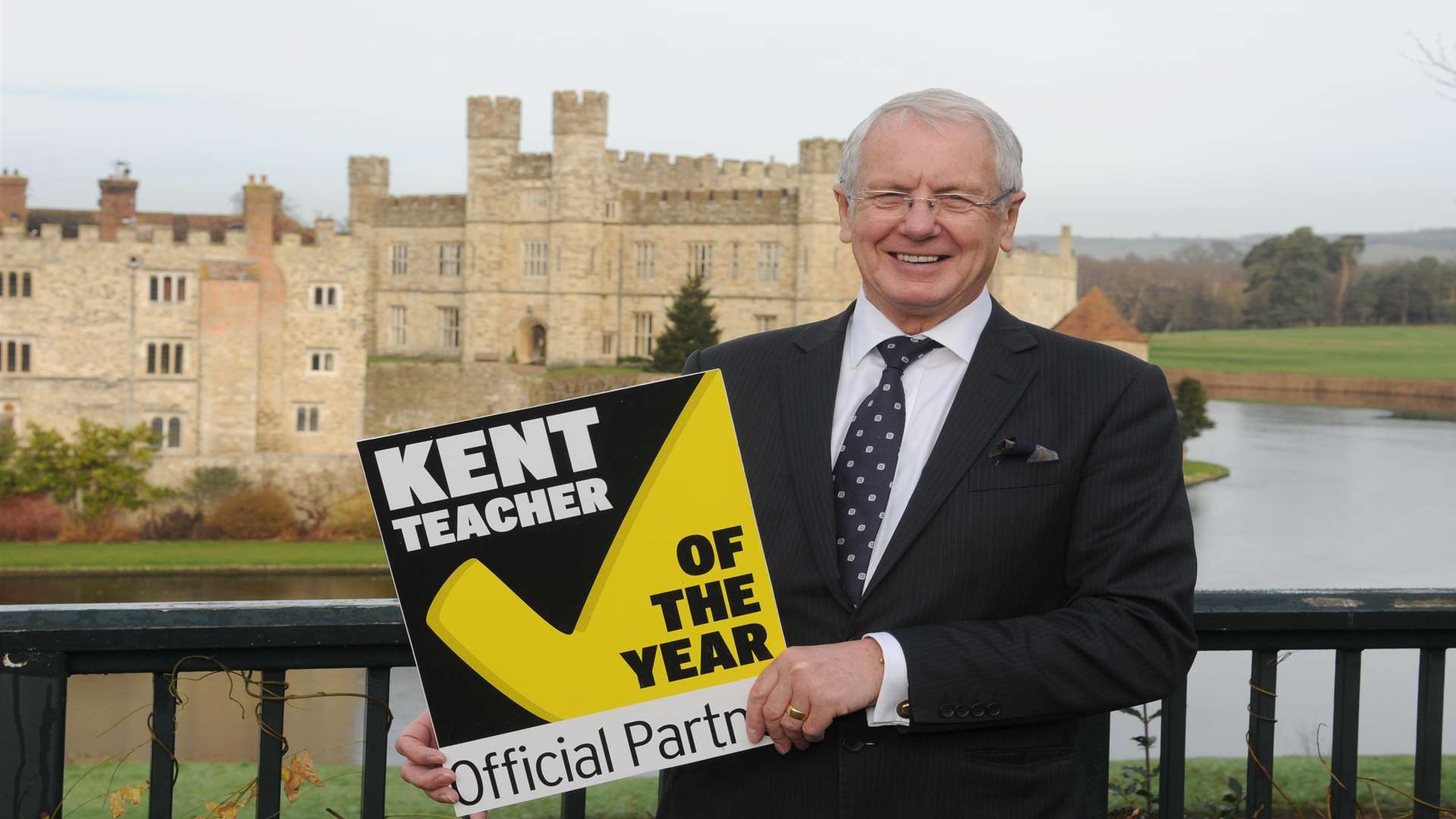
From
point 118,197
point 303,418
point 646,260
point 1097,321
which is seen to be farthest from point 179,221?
point 1097,321

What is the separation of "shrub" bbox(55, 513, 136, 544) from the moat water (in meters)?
2.97

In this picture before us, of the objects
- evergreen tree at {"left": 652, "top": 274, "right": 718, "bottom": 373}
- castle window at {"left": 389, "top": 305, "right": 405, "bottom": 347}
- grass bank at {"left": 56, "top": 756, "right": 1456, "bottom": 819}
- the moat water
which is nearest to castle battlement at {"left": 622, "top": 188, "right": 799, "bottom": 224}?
evergreen tree at {"left": 652, "top": 274, "right": 718, "bottom": 373}

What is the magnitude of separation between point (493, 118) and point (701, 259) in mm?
7543

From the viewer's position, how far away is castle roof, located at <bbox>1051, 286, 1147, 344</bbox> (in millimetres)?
37625

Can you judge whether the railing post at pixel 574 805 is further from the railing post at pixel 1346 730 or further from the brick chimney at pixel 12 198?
the brick chimney at pixel 12 198

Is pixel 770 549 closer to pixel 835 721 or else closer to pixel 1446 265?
pixel 835 721

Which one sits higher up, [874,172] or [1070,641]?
[874,172]

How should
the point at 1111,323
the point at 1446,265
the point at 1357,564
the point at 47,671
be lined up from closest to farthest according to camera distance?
the point at 47,671 < the point at 1357,564 < the point at 1111,323 < the point at 1446,265

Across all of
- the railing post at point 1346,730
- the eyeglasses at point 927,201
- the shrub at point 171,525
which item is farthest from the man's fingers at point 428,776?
the shrub at point 171,525

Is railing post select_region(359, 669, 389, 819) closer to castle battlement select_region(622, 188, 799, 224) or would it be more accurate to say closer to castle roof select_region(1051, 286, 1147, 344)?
castle roof select_region(1051, 286, 1147, 344)

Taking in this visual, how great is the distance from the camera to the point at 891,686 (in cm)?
189

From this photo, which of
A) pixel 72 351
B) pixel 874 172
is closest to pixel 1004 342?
pixel 874 172

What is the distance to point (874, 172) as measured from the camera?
203 cm

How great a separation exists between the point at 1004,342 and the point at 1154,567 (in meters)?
0.40
